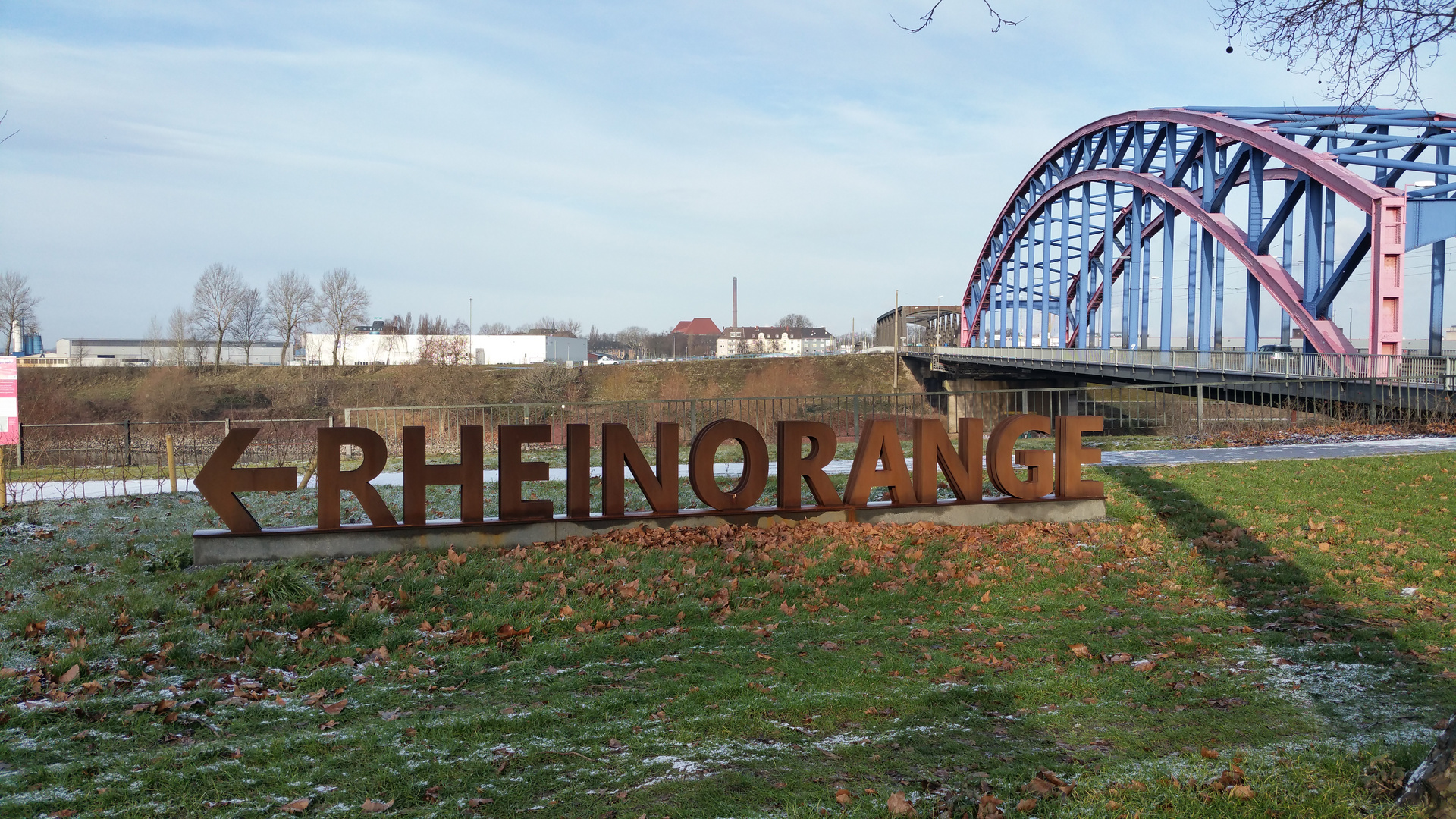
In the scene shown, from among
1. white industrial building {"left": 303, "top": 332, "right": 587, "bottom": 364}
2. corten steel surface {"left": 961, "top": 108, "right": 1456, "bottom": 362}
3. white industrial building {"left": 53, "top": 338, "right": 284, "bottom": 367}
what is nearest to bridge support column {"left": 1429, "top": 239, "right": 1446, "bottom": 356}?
corten steel surface {"left": 961, "top": 108, "right": 1456, "bottom": 362}

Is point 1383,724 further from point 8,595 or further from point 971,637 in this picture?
point 8,595

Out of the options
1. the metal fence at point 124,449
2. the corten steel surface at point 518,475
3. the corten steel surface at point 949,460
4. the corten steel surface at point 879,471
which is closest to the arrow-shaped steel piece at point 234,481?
the corten steel surface at point 518,475

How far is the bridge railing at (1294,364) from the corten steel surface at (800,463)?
18.7m

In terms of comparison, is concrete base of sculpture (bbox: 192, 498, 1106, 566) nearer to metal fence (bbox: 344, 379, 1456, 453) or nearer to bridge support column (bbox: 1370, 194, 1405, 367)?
metal fence (bbox: 344, 379, 1456, 453)

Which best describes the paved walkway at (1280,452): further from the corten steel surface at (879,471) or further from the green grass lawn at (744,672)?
the corten steel surface at (879,471)

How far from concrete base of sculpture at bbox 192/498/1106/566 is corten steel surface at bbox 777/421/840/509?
161 mm

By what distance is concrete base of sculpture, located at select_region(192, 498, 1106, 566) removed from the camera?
29.8ft

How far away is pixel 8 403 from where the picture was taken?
12047 millimetres

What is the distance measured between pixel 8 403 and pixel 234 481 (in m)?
5.63

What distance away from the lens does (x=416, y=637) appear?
279 inches

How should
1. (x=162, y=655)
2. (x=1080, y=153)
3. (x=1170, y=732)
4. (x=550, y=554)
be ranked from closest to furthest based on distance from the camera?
(x=1170, y=732)
(x=162, y=655)
(x=550, y=554)
(x=1080, y=153)

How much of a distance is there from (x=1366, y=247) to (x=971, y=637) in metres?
32.5

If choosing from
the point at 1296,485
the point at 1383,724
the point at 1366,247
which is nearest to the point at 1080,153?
the point at 1366,247

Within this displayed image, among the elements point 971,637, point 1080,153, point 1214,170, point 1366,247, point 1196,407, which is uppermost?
point 1080,153
